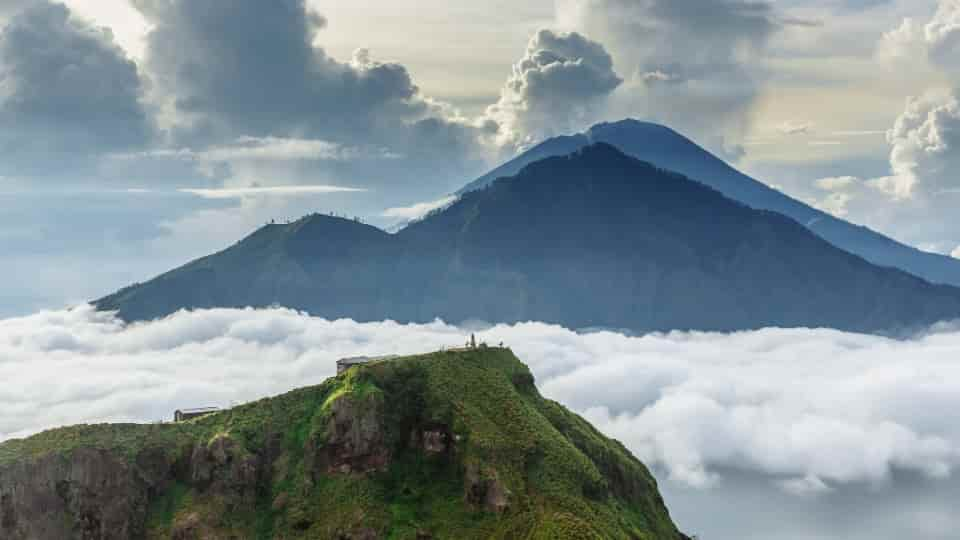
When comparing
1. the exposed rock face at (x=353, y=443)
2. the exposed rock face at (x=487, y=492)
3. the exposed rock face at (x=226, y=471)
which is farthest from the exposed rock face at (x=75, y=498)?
the exposed rock face at (x=487, y=492)

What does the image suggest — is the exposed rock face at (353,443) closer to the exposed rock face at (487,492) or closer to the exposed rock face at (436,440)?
the exposed rock face at (436,440)

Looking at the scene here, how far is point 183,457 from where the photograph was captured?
171 meters

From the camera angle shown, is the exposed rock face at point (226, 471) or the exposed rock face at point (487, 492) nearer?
the exposed rock face at point (487, 492)

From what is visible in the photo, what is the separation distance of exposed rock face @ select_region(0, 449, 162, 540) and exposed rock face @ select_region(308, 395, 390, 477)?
96.5 feet

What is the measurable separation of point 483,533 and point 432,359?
37.9 meters

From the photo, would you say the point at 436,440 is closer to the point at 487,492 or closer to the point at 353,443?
the point at 353,443

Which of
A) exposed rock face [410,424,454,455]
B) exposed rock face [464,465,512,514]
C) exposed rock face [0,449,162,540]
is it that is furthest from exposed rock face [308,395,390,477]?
exposed rock face [0,449,162,540]

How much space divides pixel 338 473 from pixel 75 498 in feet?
138

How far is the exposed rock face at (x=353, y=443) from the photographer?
554 feet

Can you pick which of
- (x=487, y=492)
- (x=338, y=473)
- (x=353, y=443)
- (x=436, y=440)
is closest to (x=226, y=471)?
(x=338, y=473)

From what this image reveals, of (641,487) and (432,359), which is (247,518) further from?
(641,487)

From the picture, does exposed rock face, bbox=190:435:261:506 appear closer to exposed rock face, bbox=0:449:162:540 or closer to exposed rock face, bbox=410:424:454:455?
exposed rock face, bbox=0:449:162:540

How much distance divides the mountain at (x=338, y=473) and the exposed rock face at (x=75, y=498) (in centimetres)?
17

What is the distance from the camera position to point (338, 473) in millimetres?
168125
